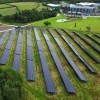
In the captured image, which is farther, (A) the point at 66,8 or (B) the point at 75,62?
(A) the point at 66,8

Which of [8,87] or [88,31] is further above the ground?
[8,87]

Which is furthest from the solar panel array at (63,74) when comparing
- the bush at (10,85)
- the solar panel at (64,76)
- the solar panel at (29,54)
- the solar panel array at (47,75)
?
the bush at (10,85)

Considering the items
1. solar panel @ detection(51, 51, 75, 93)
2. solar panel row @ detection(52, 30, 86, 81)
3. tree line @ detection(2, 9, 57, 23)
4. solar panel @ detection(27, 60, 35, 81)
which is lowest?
tree line @ detection(2, 9, 57, 23)

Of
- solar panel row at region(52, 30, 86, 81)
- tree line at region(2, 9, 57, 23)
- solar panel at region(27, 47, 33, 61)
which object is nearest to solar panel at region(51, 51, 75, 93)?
solar panel row at region(52, 30, 86, 81)

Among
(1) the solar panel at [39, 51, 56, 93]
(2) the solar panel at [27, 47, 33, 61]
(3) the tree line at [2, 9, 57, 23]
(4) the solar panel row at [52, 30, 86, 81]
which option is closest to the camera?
(1) the solar panel at [39, 51, 56, 93]

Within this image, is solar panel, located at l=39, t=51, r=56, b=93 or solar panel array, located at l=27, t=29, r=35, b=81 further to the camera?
solar panel array, located at l=27, t=29, r=35, b=81

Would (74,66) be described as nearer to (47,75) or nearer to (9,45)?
(47,75)

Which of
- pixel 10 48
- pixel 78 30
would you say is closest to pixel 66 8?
pixel 78 30

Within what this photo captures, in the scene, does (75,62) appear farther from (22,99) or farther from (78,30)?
(78,30)

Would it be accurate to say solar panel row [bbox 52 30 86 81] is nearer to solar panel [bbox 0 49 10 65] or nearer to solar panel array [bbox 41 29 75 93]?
solar panel array [bbox 41 29 75 93]
